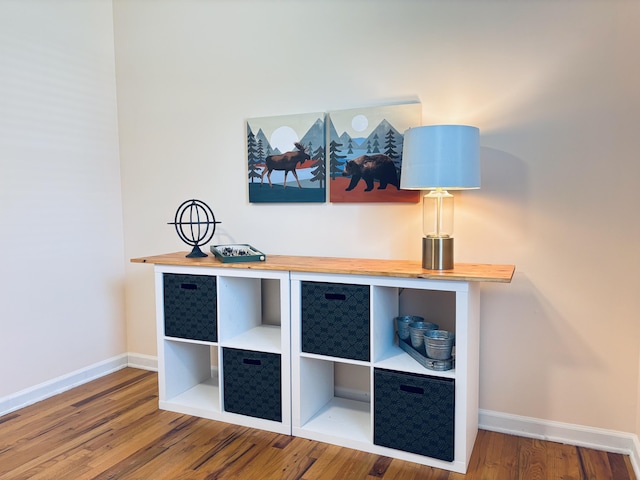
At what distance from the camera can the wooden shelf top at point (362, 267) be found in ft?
6.17

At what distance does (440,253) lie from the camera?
202cm

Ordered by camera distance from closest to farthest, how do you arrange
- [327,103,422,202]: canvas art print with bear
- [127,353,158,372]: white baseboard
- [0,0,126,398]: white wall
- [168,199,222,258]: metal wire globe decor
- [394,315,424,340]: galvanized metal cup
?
[394,315,424,340]: galvanized metal cup → [327,103,422,202]: canvas art print with bear → [0,0,126,398]: white wall → [168,199,222,258]: metal wire globe decor → [127,353,158,372]: white baseboard

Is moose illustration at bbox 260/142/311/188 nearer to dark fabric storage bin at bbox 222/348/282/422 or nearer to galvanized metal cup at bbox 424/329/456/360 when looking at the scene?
dark fabric storage bin at bbox 222/348/282/422

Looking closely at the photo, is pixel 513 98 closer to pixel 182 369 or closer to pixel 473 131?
pixel 473 131

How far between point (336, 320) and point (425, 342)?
40cm

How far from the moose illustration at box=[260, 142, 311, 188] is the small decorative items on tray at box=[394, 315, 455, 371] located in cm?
95

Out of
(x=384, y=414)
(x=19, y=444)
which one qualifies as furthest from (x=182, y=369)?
(x=384, y=414)

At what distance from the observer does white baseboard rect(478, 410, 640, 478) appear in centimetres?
206

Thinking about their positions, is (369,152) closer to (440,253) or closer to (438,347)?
(440,253)

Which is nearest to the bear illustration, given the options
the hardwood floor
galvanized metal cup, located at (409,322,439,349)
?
galvanized metal cup, located at (409,322,439,349)

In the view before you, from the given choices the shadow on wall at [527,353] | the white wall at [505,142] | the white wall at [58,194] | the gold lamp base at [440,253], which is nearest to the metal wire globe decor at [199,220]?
the white wall at [505,142]

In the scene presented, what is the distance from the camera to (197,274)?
2.43 m

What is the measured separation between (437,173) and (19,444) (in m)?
2.24

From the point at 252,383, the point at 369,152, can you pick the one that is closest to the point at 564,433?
the point at 252,383
